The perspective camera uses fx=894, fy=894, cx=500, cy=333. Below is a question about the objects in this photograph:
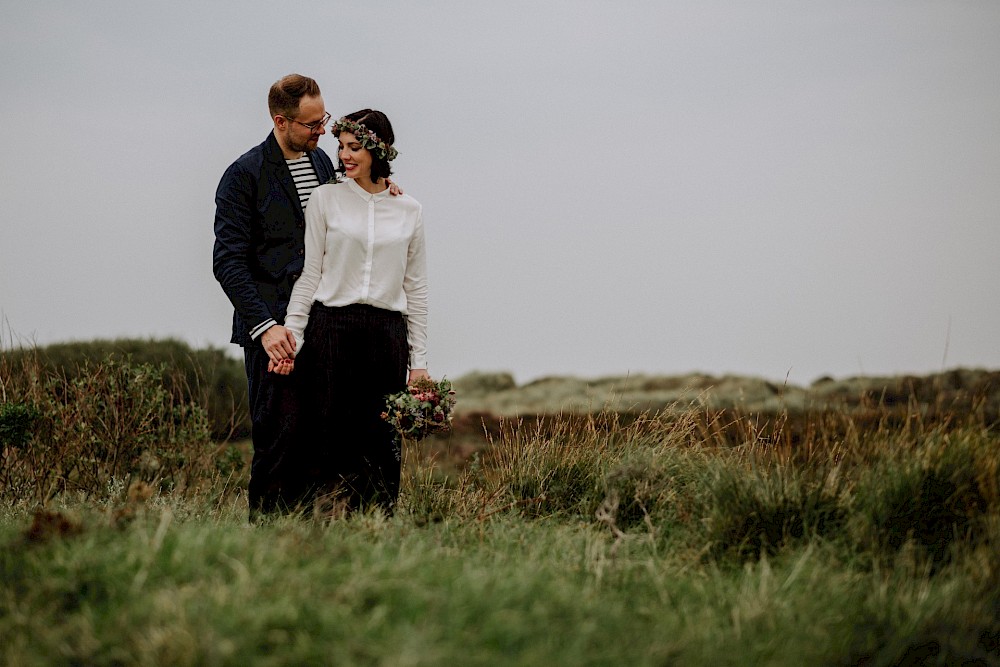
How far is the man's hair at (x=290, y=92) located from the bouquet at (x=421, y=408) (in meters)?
1.66

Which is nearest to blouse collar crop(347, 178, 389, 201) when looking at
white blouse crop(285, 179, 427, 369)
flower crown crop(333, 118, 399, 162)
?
white blouse crop(285, 179, 427, 369)

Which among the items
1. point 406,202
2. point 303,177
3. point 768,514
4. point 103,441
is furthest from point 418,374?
point 103,441

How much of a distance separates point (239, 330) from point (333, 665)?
2.59 meters

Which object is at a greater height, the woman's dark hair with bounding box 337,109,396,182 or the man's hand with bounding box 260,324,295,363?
the woman's dark hair with bounding box 337,109,396,182

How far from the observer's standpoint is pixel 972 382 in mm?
12188

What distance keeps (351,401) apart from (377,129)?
1.49 meters

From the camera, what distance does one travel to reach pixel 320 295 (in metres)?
4.77

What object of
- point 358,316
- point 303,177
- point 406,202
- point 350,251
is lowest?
point 358,316

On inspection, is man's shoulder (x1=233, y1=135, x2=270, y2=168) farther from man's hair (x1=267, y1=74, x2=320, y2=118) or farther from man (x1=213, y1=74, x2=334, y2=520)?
man's hair (x1=267, y1=74, x2=320, y2=118)

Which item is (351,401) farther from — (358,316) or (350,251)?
(350,251)

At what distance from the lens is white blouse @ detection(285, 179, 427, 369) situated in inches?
186

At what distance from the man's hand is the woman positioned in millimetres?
62

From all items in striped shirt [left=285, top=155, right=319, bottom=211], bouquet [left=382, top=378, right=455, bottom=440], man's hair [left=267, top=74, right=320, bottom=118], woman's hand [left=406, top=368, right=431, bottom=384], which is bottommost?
bouquet [left=382, top=378, right=455, bottom=440]

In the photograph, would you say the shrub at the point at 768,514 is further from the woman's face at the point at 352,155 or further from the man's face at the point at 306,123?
the man's face at the point at 306,123
